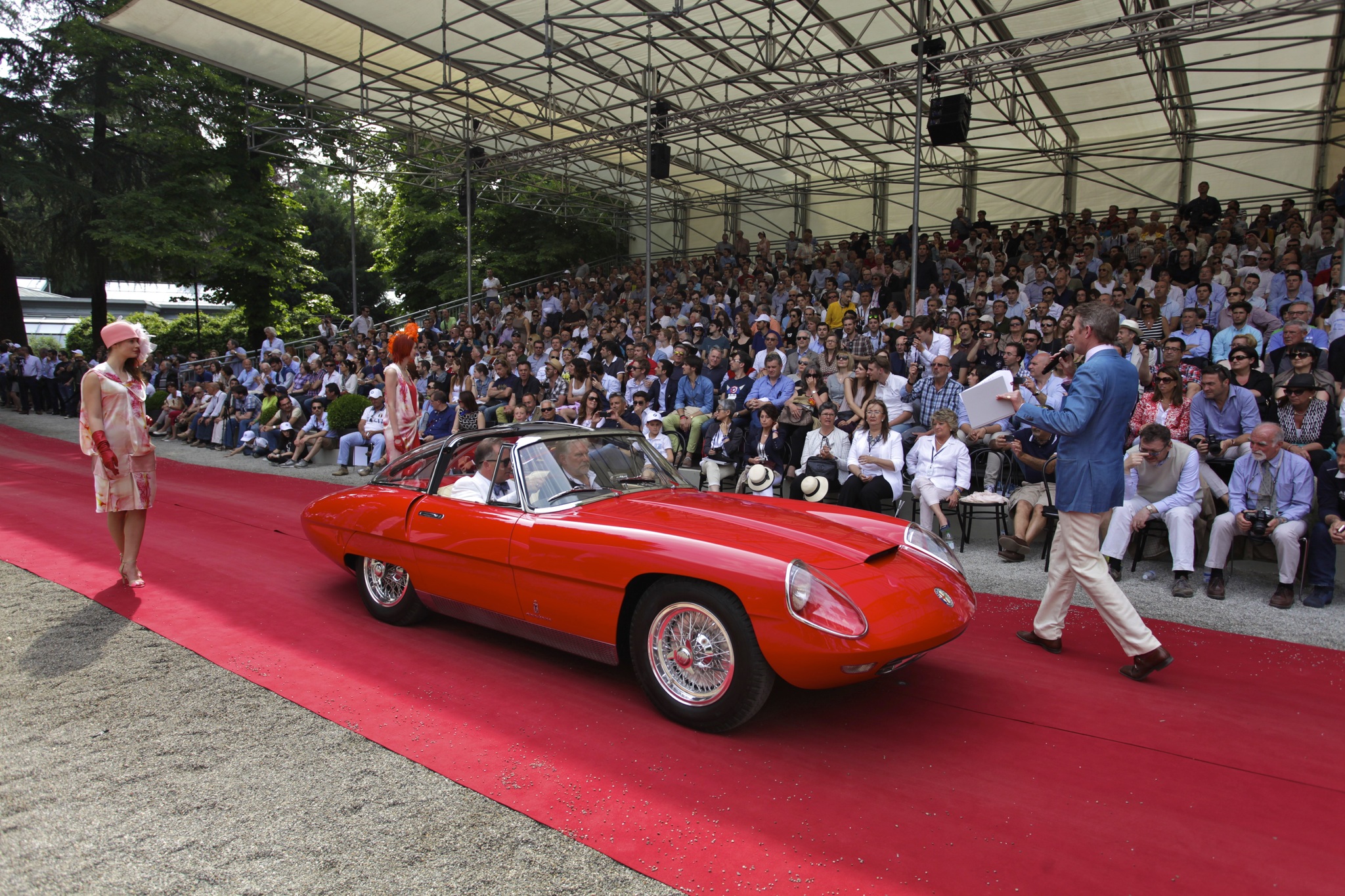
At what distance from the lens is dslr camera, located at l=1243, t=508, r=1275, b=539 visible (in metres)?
5.74

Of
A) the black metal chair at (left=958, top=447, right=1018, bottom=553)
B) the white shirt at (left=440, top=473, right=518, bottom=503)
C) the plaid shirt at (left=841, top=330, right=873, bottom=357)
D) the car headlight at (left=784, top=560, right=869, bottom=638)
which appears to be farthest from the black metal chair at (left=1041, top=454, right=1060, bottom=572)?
the white shirt at (left=440, top=473, right=518, bottom=503)

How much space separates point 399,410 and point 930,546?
4432 millimetres

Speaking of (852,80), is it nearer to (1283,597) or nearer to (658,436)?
(658,436)

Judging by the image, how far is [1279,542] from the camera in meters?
5.70

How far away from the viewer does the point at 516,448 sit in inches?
174

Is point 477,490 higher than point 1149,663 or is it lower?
higher

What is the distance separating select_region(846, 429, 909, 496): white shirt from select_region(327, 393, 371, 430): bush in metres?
9.68

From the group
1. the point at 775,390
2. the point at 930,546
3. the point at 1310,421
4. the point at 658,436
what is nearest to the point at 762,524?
the point at 930,546

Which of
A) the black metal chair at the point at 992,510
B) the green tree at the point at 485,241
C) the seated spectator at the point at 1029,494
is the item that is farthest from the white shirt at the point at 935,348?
the green tree at the point at 485,241

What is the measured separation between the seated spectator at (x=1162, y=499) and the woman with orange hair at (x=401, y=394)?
5.88 meters

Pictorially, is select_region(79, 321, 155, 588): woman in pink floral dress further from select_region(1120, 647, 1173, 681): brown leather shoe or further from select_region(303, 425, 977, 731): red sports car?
select_region(1120, 647, 1173, 681): brown leather shoe

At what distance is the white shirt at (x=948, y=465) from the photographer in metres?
7.36

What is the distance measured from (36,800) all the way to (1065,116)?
20451 mm

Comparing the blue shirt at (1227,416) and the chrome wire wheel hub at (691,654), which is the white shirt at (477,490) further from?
the blue shirt at (1227,416)
